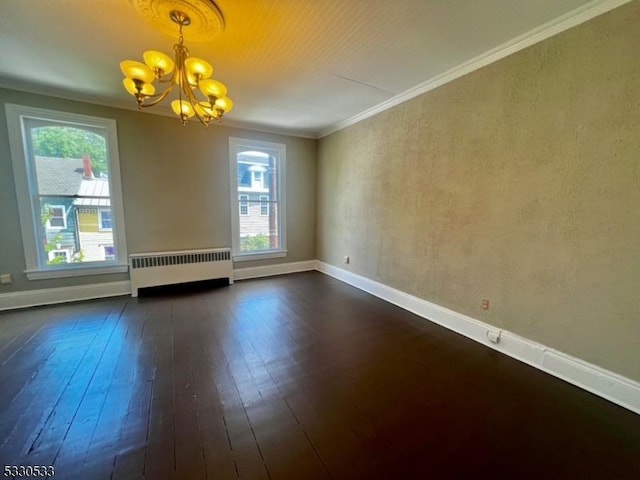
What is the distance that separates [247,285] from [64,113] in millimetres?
Answer: 3201

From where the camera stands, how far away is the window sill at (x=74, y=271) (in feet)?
10.6

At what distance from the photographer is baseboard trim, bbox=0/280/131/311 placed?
124 inches

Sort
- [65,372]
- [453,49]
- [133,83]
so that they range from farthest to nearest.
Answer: [453,49]
[65,372]
[133,83]

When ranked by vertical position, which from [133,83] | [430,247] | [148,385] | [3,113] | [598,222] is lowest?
[148,385]

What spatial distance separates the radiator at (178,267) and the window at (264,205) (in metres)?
0.91

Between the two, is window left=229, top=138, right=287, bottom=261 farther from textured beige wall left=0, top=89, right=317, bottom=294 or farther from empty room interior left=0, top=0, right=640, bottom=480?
empty room interior left=0, top=0, right=640, bottom=480

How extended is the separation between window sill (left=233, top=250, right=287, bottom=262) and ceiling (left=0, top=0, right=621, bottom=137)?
8.22ft

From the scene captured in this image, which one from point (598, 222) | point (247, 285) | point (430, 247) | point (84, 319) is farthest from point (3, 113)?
point (598, 222)

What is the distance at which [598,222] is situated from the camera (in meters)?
1.78

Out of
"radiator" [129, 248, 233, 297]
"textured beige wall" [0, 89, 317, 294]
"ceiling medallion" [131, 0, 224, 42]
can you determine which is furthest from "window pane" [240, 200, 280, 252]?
"ceiling medallion" [131, 0, 224, 42]

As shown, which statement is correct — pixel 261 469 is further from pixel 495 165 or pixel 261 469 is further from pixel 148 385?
pixel 495 165

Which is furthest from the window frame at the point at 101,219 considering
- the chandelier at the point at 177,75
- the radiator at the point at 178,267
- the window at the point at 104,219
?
the chandelier at the point at 177,75

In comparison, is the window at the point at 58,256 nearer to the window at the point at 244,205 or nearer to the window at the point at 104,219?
the window at the point at 104,219

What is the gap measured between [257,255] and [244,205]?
92 cm
